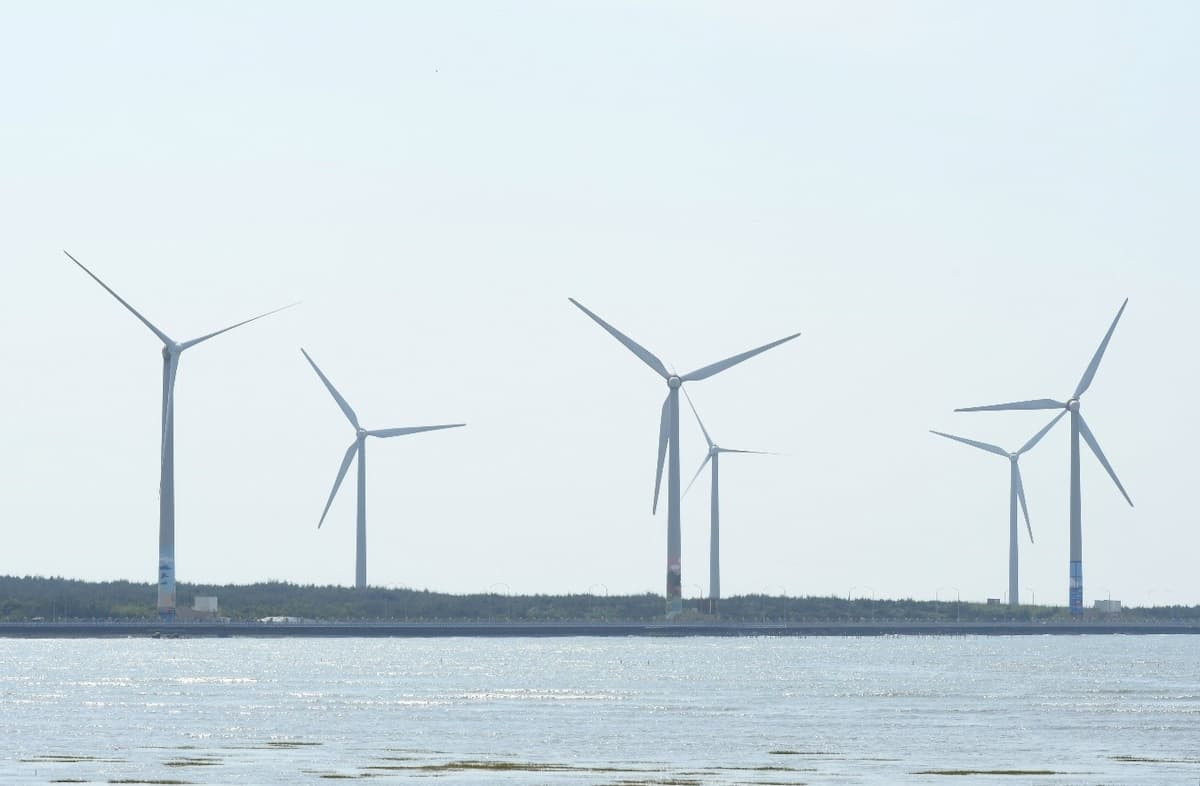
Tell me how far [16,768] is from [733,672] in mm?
93125

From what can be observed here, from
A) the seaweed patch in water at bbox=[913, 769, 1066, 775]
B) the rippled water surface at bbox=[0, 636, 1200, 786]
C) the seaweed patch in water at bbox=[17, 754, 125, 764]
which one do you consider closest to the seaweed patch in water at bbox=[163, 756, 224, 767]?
the rippled water surface at bbox=[0, 636, 1200, 786]

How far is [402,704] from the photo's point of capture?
128500mm

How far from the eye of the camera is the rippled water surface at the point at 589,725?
88.3 m

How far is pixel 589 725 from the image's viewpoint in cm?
11325

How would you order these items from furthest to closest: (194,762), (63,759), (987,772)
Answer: (63,759) < (194,762) < (987,772)

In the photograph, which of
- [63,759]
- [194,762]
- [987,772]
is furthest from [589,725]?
[63,759]

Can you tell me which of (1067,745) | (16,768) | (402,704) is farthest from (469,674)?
(16,768)

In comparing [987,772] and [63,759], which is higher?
[63,759]

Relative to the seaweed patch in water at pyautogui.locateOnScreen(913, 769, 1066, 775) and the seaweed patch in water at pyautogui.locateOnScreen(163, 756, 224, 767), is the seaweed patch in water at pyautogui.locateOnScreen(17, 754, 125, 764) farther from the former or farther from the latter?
the seaweed patch in water at pyautogui.locateOnScreen(913, 769, 1066, 775)

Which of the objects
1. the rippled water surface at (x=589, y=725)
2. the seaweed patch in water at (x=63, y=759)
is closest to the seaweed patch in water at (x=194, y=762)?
the rippled water surface at (x=589, y=725)

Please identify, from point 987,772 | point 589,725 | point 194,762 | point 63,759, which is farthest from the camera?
point 589,725

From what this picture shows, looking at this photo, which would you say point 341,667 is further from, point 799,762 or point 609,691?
point 799,762

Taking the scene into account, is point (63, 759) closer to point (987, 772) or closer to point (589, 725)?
point (589, 725)

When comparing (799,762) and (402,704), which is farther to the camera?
(402,704)
